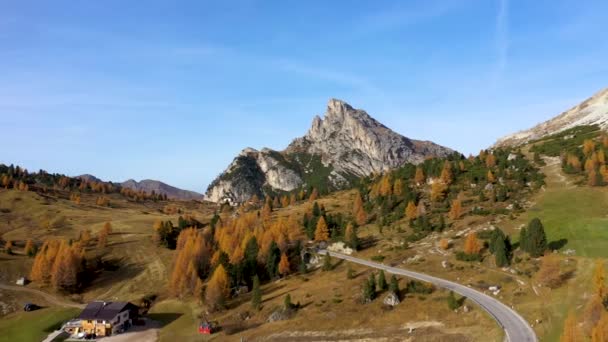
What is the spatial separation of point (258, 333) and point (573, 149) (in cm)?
14640

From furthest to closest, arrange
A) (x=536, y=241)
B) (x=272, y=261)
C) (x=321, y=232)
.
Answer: (x=321, y=232)
(x=272, y=261)
(x=536, y=241)

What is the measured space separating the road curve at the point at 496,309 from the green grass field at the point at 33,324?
72316mm

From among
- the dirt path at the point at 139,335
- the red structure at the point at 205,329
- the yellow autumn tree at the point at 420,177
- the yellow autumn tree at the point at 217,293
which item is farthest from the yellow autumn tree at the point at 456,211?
the dirt path at the point at 139,335

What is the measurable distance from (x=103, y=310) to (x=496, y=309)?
74.3 meters

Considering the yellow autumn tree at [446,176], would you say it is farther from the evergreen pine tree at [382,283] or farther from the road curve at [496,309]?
the evergreen pine tree at [382,283]

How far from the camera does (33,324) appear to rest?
8812 cm

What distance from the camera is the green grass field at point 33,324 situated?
83188mm

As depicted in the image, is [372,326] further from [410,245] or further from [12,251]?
[12,251]

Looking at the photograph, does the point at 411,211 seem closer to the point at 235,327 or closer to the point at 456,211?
the point at 456,211

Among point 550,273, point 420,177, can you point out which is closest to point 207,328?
point 550,273

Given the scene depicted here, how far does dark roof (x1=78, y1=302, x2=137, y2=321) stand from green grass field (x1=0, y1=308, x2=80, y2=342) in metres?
8.21

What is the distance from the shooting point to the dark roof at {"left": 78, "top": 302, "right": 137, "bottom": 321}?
83500 mm

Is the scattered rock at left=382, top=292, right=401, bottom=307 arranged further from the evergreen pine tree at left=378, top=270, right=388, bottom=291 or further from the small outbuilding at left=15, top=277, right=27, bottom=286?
the small outbuilding at left=15, top=277, right=27, bottom=286

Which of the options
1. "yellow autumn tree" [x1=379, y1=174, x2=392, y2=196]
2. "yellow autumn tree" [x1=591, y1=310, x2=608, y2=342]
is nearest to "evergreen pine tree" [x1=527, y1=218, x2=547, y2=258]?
"yellow autumn tree" [x1=591, y1=310, x2=608, y2=342]
